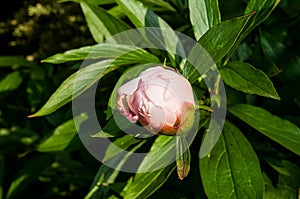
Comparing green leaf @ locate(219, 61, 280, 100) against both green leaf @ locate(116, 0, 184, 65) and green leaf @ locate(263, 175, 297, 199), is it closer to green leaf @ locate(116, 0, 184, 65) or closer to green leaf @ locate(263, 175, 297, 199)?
green leaf @ locate(116, 0, 184, 65)

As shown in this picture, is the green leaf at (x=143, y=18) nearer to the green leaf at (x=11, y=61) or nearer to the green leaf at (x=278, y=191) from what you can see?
the green leaf at (x=278, y=191)

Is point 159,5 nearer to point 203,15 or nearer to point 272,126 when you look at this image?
point 203,15

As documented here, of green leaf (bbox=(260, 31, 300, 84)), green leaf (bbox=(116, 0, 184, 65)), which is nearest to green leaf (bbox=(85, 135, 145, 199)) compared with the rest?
green leaf (bbox=(116, 0, 184, 65))

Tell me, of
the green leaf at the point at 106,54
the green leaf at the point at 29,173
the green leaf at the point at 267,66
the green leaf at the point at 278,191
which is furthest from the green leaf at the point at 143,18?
the green leaf at the point at 29,173

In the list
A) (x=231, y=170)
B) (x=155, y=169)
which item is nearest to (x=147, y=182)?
(x=155, y=169)

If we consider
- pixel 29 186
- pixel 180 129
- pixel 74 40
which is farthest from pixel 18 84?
pixel 180 129

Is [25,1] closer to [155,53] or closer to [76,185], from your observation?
[76,185]
